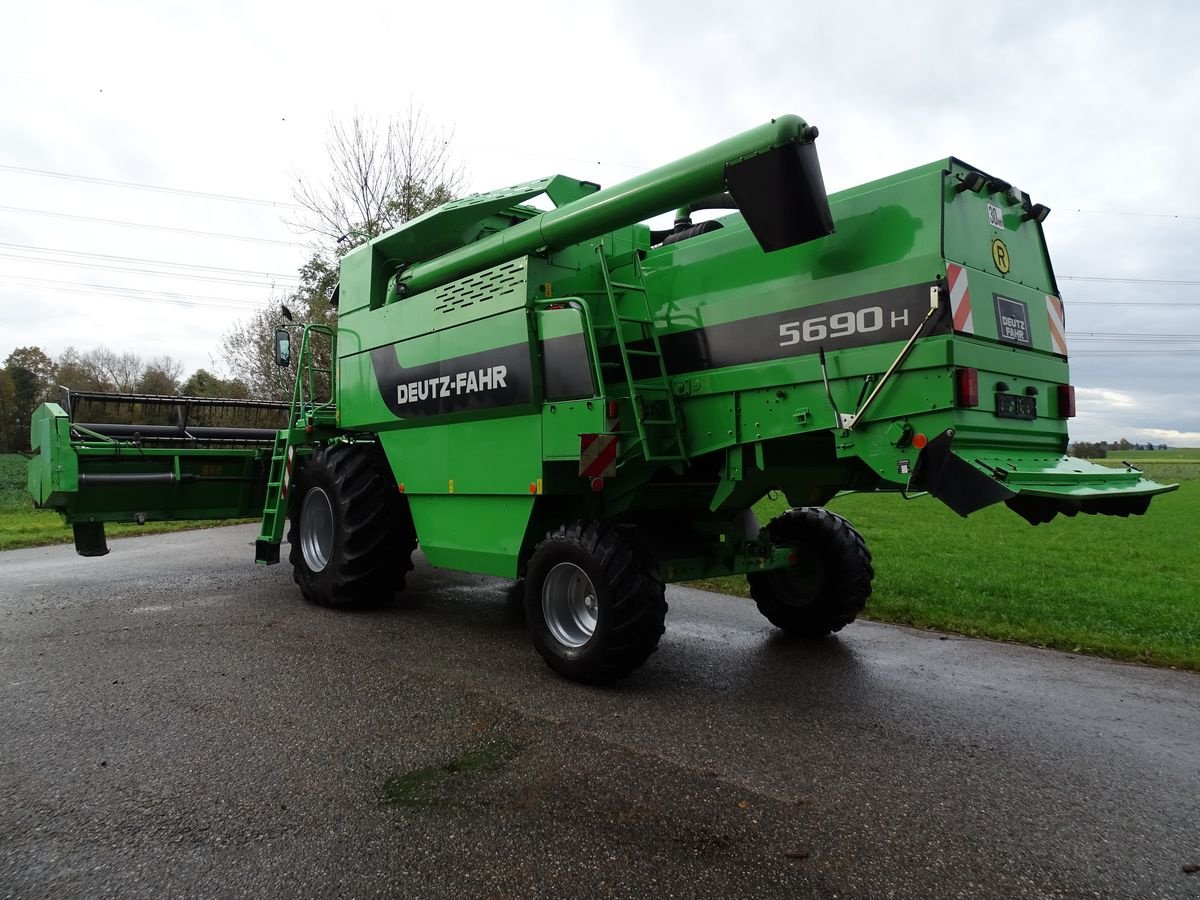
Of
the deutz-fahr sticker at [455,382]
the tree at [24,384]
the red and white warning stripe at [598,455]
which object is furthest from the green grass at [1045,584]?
the tree at [24,384]

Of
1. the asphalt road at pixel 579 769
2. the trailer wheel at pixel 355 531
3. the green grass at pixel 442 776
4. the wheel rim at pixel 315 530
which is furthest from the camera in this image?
the wheel rim at pixel 315 530

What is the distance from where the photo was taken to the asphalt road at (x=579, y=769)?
8.96 feet

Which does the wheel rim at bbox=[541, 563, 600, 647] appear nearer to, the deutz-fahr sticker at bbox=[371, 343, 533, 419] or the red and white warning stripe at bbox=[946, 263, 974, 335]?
the deutz-fahr sticker at bbox=[371, 343, 533, 419]

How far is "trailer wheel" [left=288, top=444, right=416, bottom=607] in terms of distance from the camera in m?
6.81

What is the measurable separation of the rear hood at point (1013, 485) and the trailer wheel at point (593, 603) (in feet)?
5.36

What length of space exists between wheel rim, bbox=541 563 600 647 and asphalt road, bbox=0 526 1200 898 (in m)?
0.33

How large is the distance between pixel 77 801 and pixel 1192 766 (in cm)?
503

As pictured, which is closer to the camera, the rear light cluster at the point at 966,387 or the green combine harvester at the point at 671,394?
the rear light cluster at the point at 966,387

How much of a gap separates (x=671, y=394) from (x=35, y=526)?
1470 centimetres

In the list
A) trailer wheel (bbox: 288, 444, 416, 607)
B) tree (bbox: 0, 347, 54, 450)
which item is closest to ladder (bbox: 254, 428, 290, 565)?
trailer wheel (bbox: 288, 444, 416, 607)

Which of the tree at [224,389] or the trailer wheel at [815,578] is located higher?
the tree at [224,389]

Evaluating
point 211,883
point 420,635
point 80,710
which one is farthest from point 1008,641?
point 80,710

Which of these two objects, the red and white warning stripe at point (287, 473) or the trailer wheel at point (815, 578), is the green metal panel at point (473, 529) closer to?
the red and white warning stripe at point (287, 473)

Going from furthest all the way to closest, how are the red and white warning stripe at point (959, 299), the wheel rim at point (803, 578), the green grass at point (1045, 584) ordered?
the green grass at point (1045, 584)
the wheel rim at point (803, 578)
the red and white warning stripe at point (959, 299)
